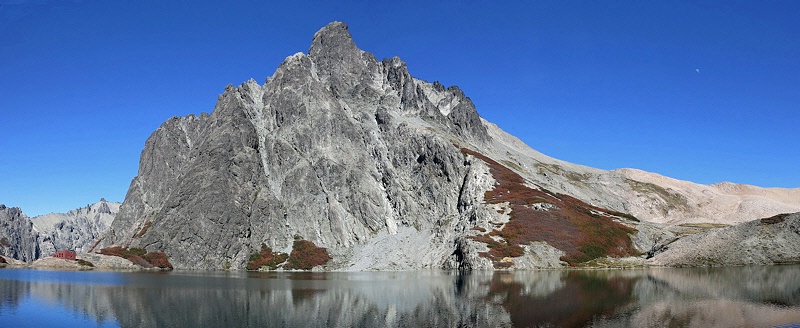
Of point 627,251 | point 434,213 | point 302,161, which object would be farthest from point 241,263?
point 627,251

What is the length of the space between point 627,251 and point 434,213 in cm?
6293

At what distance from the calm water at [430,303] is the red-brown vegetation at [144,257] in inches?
2598

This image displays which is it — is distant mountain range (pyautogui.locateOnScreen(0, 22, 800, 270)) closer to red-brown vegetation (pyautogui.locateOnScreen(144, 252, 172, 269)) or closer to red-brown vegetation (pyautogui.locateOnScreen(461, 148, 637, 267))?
red-brown vegetation (pyautogui.locateOnScreen(461, 148, 637, 267))

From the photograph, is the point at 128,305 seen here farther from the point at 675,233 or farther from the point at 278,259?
the point at 675,233

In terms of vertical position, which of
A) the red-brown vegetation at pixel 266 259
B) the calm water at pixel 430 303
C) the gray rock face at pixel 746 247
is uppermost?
the gray rock face at pixel 746 247

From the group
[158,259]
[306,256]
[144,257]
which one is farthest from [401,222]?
[144,257]

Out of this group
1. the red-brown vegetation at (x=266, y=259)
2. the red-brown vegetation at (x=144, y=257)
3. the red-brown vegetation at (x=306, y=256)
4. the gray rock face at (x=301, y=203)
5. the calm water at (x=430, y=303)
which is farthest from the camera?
the gray rock face at (x=301, y=203)

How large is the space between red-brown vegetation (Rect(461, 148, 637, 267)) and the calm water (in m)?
37.1

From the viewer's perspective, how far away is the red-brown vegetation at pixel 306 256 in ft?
518

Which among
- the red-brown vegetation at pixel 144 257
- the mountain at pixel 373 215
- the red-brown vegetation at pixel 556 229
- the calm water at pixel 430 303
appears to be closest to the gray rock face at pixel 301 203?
the mountain at pixel 373 215

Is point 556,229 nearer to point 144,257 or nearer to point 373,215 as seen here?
point 373,215

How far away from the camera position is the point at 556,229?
143 meters

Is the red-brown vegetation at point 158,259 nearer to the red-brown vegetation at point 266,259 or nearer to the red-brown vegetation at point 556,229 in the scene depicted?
the red-brown vegetation at point 266,259

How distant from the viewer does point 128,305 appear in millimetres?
69375
